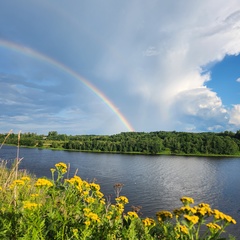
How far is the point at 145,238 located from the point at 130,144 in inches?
4028

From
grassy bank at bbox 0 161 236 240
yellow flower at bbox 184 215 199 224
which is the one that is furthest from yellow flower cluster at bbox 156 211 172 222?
yellow flower at bbox 184 215 199 224

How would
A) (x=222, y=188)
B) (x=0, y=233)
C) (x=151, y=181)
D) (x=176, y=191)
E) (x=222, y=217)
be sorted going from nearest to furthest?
(x=0, y=233) < (x=222, y=217) < (x=176, y=191) < (x=222, y=188) < (x=151, y=181)

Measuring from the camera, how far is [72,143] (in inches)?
4272

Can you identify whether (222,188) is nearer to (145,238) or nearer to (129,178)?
(129,178)

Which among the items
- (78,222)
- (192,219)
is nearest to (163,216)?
(192,219)

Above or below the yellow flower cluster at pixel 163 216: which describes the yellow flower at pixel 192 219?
above

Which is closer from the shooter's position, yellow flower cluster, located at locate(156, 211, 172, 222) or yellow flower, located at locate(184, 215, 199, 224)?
yellow flower, located at locate(184, 215, 199, 224)

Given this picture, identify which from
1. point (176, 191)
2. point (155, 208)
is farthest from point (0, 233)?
point (176, 191)

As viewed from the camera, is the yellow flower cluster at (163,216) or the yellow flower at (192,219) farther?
the yellow flower cluster at (163,216)

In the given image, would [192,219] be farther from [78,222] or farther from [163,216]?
[78,222]

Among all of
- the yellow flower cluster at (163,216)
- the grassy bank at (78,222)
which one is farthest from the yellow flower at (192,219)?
the yellow flower cluster at (163,216)

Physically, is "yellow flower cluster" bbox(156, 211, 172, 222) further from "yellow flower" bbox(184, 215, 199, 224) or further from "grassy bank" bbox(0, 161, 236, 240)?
"yellow flower" bbox(184, 215, 199, 224)

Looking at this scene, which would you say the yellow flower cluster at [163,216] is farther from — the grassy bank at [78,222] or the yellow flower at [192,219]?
the yellow flower at [192,219]

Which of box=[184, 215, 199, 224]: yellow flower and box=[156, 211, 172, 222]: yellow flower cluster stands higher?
box=[184, 215, 199, 224]: yellow flower
